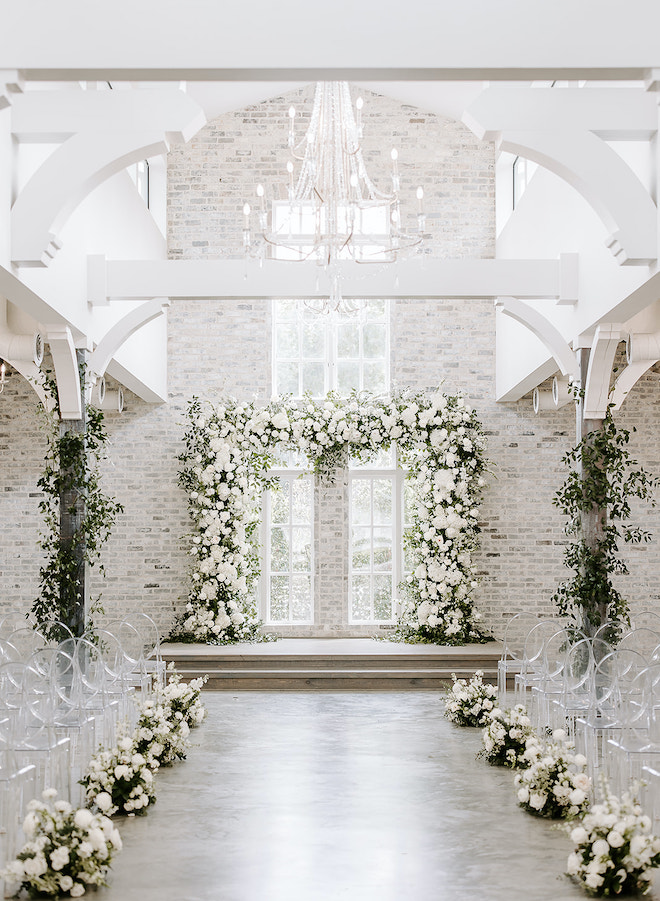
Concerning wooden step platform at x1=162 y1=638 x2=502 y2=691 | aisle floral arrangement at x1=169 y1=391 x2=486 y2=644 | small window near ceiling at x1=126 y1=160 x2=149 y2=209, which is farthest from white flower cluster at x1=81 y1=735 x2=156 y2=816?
small window near ceiling at x1=126 y1=160 x2=149 y2=209

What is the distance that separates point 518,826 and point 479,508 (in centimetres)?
766

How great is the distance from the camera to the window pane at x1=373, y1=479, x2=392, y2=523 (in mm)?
13422

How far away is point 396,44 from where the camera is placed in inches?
165

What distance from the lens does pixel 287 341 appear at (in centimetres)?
1366

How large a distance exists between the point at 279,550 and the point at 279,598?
0.62 meters

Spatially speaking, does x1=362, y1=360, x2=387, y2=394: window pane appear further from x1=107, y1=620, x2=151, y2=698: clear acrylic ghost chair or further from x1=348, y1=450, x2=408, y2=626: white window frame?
x1=107, y1=620, x2=151, y2=698: clear acrylic ghost chair

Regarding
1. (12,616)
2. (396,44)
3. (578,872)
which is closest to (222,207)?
(12,616)

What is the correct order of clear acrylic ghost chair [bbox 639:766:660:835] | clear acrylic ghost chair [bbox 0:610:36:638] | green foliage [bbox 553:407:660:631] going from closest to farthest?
clear acrylic ghost chair [bbox 639:766:660:835]
green foliage [bbox 553:407:660:631]
clear acrylic ghost chair [bbox 0:610:36:638]

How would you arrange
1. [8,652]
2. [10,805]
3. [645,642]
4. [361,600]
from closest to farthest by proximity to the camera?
1. [10,805]
2. [8,652]
3. [645,642]
4. [361,600]

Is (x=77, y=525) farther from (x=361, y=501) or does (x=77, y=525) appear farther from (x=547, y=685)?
(x=361, y=501)

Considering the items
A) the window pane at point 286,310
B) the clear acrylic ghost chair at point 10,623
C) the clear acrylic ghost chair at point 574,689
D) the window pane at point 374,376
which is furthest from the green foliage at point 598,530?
the window pane at point 286,310

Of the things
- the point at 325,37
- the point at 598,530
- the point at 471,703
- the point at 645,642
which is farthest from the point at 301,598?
the point at 325,37

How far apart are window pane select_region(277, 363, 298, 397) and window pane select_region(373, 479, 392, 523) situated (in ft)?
5.36

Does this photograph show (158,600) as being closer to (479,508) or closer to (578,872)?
(479,508)
